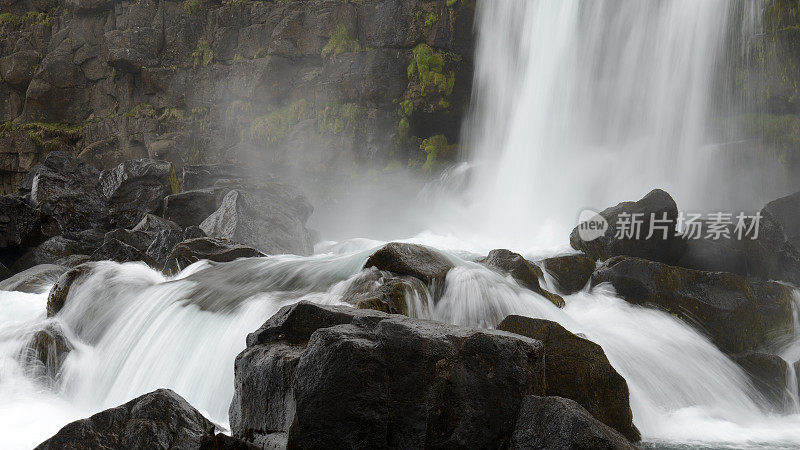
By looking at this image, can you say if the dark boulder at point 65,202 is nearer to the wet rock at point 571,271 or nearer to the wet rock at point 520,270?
the wet rock at point 520,270

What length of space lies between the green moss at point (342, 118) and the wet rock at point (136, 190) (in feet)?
22.6

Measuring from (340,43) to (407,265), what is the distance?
51.2 feet

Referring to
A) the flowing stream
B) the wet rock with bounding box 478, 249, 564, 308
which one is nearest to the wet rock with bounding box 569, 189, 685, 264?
the flowing stream

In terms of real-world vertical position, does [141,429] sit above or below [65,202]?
above

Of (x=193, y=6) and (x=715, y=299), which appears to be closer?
(x=715, y=299)

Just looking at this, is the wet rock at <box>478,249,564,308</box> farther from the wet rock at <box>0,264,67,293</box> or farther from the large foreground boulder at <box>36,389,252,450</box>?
the wet rock at <box>0,264,67,293</box>

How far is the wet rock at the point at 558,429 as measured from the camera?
3275mm

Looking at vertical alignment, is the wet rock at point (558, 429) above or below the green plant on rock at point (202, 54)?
below

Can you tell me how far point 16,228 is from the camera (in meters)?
11.9

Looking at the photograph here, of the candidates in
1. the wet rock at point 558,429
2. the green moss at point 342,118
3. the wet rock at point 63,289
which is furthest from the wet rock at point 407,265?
the green moss at point 342,118

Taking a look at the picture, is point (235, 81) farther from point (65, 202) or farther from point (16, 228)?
point (16, 228)

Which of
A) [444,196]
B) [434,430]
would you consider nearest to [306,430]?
[434,430]


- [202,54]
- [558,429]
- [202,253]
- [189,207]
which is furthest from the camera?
[202,54]

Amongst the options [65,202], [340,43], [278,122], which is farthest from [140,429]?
[278,122]
